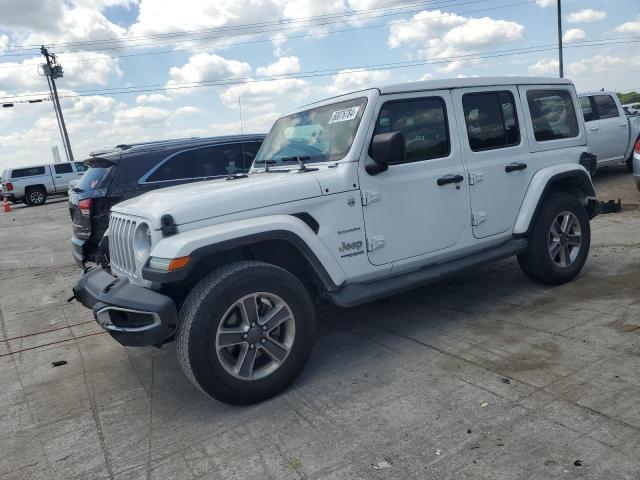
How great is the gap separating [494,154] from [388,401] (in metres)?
2.44

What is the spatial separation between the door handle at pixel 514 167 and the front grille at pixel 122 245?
122 inches

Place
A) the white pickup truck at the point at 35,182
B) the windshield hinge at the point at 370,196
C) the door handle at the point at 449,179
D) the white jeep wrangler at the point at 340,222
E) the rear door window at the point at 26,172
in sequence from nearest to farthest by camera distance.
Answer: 1. the white jeep wrangler at the point at 340,222
2. the windshield hinge at the point at 370,196
3. the door handle at the point at 449,179
4. the white pickup truck at the point at 35,182
5. the rear door window at the point at 26,172

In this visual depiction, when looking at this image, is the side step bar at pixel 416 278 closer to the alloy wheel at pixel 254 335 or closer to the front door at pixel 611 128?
the alloy wheel at pixel 254 335

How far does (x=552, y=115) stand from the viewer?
5.07m

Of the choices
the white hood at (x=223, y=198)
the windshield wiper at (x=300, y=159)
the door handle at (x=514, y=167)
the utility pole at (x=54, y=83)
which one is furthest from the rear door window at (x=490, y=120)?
the utility pole at (x=54, y=83)

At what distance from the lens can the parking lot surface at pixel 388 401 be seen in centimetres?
264

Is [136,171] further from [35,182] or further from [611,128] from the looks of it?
[35,182]

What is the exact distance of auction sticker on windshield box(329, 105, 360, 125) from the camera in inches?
157

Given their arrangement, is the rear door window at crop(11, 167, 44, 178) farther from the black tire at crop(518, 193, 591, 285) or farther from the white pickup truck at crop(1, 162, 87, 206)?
the black tire at crop(518, 193, 591, 285)

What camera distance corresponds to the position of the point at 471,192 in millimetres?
4375

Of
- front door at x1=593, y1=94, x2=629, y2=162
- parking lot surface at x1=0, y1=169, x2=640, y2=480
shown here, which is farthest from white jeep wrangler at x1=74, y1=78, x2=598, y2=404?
front door at x1=593, y1=94, x2=629, y2=162

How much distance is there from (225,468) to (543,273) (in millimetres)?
3468

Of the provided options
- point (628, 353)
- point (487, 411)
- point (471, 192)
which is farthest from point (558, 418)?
point (471, 192)

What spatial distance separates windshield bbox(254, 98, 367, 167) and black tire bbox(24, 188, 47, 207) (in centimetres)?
2371
